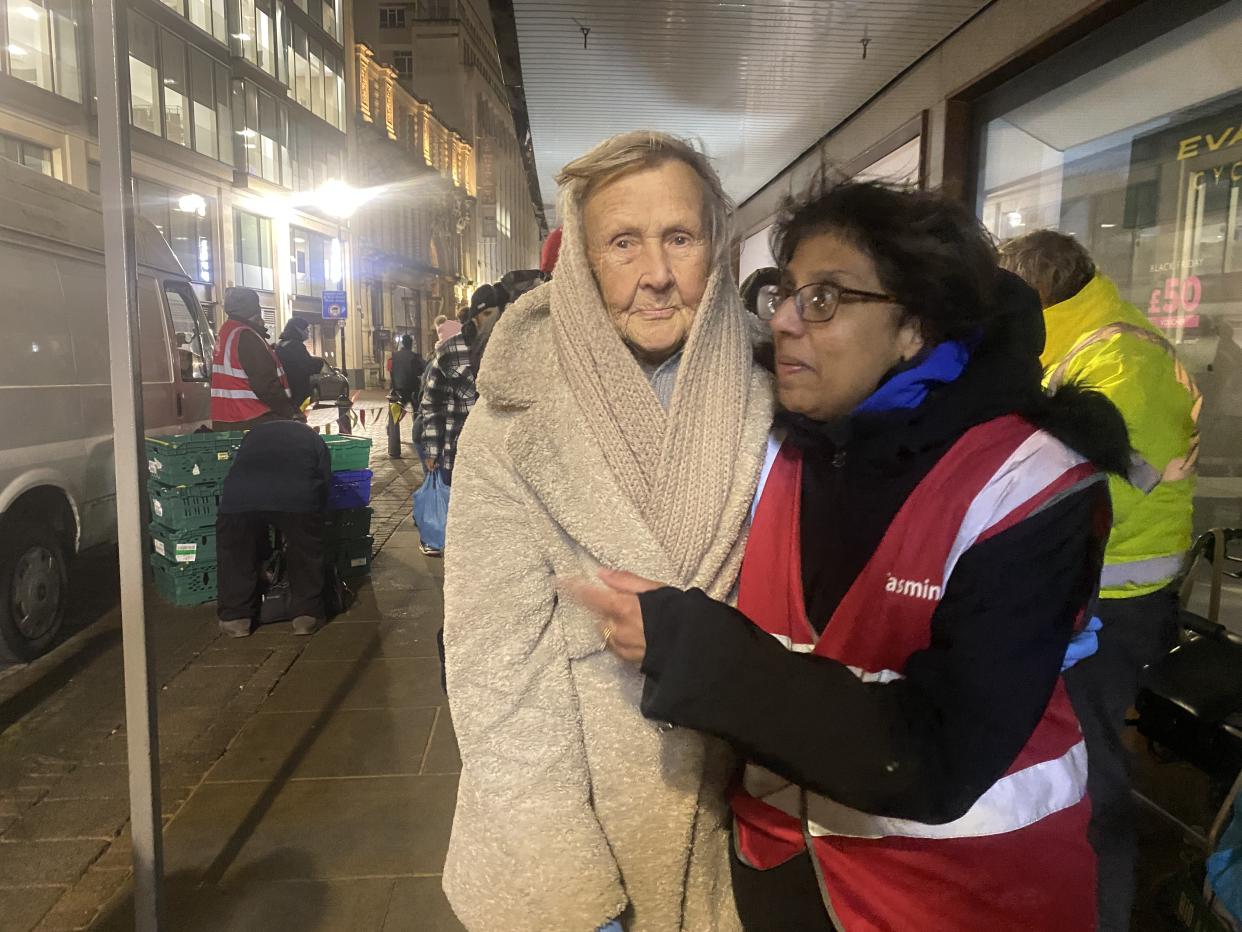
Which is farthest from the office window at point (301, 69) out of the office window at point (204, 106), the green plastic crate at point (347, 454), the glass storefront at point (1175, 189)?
the glass storefront at point (1175, 189)

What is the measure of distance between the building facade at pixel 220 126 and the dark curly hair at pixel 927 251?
16.7 meters

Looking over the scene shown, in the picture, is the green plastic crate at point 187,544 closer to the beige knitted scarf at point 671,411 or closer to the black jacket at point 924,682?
the beige knitted scarf at point 671,411

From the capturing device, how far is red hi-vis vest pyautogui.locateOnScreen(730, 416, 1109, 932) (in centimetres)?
104

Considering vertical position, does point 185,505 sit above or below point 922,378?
below

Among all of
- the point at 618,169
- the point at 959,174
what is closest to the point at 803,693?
the point at 618,169

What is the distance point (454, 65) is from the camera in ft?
189

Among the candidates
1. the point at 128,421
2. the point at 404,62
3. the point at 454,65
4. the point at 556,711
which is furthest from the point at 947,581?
the point at 404,62

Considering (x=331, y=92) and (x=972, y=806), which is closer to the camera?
(x=972, y=806)

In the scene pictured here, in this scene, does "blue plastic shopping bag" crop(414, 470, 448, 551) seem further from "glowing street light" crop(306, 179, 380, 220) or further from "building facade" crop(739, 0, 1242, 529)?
"glowing street light" crop(306, 179, 380, 220)

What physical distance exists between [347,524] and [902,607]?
601cm

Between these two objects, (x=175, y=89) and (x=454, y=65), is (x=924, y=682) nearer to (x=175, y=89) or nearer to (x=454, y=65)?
(x=175, y=89)

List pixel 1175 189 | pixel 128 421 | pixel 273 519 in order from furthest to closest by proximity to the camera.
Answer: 1. pixel 273 519
2. pixel 1175 189
3. pixel 128 421

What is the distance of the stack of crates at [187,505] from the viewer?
19.1ft

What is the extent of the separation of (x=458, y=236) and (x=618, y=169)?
59.1 m
